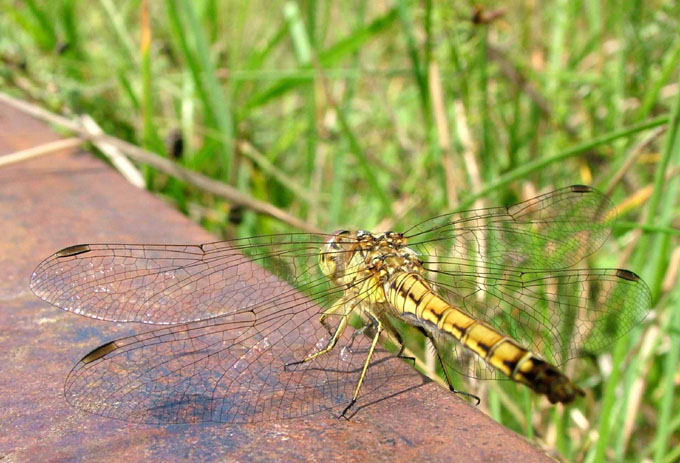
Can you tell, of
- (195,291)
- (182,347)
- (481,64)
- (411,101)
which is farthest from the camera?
(411,101)

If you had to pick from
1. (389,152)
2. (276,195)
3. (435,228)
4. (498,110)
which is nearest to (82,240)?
(435,228)

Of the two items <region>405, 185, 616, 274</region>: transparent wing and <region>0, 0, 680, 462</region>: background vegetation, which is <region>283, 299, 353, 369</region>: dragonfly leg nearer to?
<region>405, 185, 616, 274</region>: transparent wing

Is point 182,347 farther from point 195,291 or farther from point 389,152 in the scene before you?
point 389,152

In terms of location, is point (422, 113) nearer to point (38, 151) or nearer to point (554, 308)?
point (554, 308)

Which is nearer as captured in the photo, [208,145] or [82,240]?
[82,240]

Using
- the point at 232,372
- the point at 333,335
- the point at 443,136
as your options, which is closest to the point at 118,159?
the point at 443,136

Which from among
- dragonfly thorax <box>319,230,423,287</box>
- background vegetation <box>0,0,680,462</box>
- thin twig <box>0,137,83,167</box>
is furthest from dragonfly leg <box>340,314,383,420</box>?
thin twig <box>0,137,83,167</box>

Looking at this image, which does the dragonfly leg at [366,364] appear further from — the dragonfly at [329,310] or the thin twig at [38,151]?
the thin twig at [38,151]
